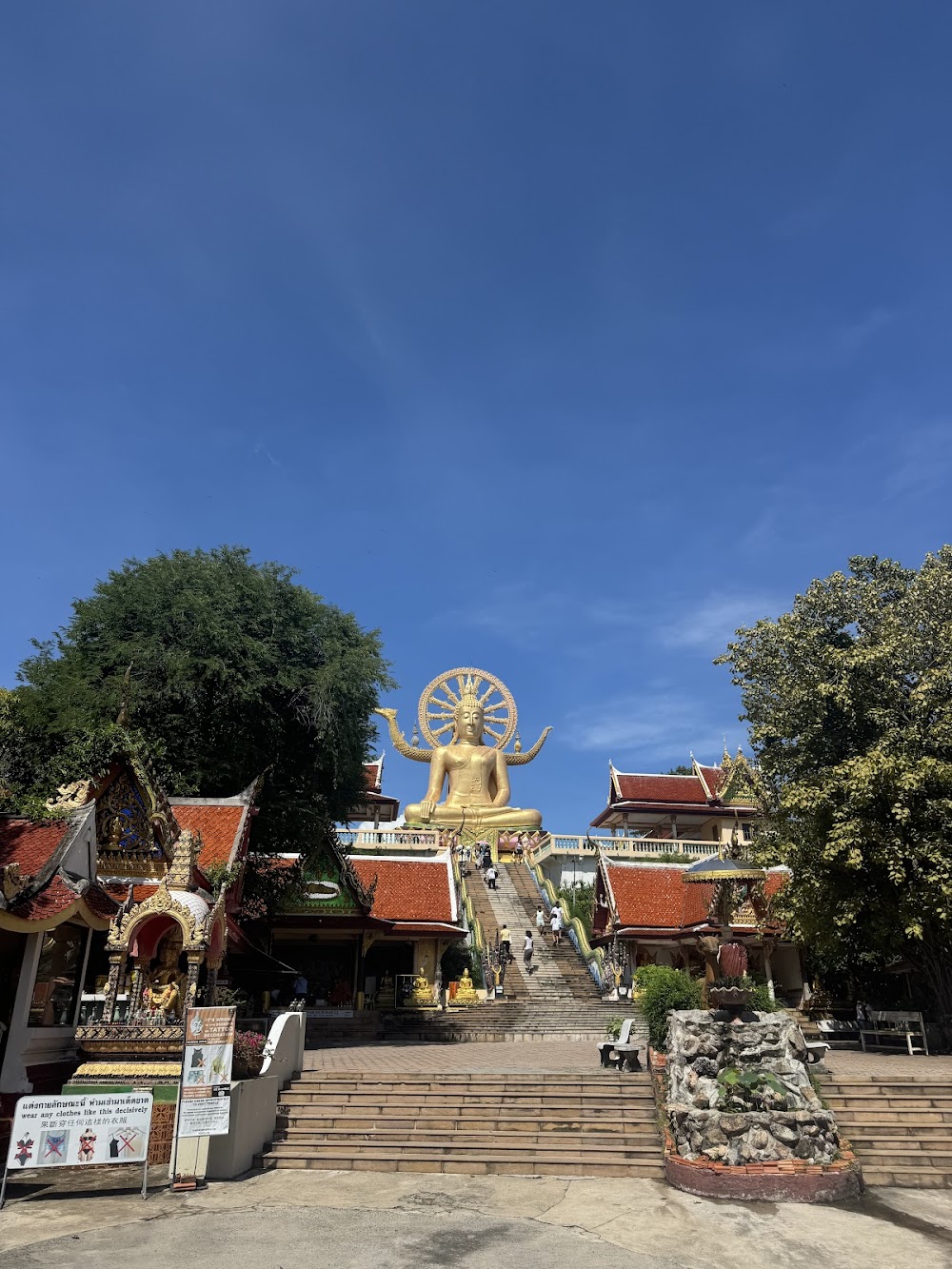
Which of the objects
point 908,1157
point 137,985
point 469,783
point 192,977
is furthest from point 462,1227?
point 469,783

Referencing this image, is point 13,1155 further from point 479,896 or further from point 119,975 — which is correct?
point 479,896

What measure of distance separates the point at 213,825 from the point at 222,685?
141 inches

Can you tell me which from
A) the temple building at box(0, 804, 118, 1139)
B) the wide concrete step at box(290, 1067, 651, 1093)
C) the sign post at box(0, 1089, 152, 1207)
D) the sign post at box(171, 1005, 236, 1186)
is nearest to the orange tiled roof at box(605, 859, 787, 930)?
the wide concrete step at box(290, 1067, 651, 1093)

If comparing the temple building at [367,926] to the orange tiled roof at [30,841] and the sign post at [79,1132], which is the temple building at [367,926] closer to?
the orange tiled roof at [30,841]

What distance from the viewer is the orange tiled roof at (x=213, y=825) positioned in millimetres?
15125

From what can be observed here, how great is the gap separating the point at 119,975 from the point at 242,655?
898 centimetres

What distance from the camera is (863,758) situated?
50.6 feet

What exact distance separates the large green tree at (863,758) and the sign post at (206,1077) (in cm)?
1086

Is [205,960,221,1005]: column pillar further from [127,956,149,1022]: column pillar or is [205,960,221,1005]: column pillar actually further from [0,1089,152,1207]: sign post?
[0,1089,152,1207]: sign post

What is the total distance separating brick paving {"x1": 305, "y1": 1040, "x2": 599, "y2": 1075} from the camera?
12.9 metres

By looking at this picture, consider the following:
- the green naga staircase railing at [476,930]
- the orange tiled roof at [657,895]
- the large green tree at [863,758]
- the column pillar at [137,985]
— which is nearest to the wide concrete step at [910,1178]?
the large green tree at [863,758]

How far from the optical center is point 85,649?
18.9 m

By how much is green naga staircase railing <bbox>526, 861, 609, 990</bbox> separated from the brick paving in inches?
166

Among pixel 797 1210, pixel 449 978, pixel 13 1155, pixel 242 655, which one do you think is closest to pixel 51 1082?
pixel 13 1155
